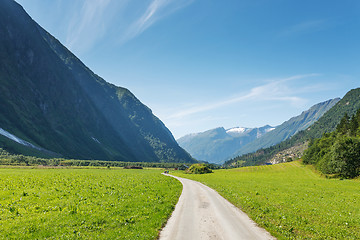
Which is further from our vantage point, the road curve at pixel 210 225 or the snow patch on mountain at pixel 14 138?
the snow patch on mountain at pixel 14 138

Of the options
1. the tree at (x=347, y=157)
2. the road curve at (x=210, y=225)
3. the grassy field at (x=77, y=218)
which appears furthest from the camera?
the tree at (x=347, y=157)

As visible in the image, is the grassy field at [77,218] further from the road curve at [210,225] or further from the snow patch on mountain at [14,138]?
the snow patch on mountain at [14,138]

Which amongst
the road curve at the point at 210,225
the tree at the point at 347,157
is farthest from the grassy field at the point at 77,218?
the tree at the point at 347,157

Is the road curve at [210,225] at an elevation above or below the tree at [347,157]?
below

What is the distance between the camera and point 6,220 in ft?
49.8

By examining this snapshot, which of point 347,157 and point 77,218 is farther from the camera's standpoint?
point 347,157

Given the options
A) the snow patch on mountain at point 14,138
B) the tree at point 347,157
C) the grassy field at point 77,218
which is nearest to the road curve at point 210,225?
the grassy field at point 77,218

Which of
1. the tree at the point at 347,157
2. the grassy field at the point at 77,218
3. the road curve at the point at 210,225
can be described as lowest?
the road curve at the point at 210,225

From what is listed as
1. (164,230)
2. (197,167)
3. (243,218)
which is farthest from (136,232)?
(197,167)

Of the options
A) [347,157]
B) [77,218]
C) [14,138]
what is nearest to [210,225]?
[77,218]

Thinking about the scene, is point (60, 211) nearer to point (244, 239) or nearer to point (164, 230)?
point (164, 230)

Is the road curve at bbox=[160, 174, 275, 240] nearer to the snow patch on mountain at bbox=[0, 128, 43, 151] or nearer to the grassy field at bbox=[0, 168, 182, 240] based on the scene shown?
the grassy field at bbox=[0, 168, 182, 240]

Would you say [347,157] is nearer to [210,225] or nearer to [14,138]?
[210,225]

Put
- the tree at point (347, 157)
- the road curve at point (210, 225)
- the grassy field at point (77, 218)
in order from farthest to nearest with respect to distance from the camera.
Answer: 1. the tree at point (347, 157)
2. the road curve at point (210, 225)
3. the grassy field at point (77, 218)
